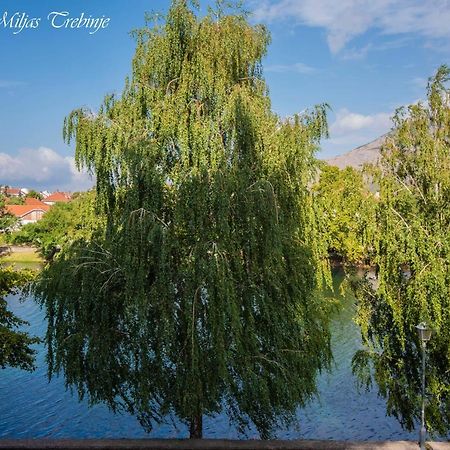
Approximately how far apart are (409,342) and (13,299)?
3307cm

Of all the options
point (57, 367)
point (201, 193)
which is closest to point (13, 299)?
point (57, 367)

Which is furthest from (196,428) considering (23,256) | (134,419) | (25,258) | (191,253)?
(23,256)

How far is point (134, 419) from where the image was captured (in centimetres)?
1686

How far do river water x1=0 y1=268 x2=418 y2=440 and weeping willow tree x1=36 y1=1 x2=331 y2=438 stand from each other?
5.94m

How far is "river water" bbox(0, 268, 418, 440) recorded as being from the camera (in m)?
15.8

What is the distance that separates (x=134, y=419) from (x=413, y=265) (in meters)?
11.1

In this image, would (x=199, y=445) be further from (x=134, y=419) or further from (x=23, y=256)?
(x=23, y=256)

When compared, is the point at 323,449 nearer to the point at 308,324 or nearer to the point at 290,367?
the point at 290,367

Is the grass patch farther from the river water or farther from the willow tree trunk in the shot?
the willow tree trunk

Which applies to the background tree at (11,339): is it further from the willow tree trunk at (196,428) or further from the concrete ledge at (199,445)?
the willow tree trunk at (196,428)

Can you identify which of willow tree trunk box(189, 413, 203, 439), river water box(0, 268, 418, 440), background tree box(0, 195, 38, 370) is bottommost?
river water box(0, 268, 418, 440)

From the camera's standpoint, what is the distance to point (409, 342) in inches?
445

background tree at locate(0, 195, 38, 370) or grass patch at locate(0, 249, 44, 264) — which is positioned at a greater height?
grass patch at locate(0, 249, 44, 264)

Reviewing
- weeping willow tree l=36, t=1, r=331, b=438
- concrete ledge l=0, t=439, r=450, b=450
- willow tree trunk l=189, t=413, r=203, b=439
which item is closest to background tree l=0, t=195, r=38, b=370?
weeping willow tree l=36, t=1, r=331, b=438
